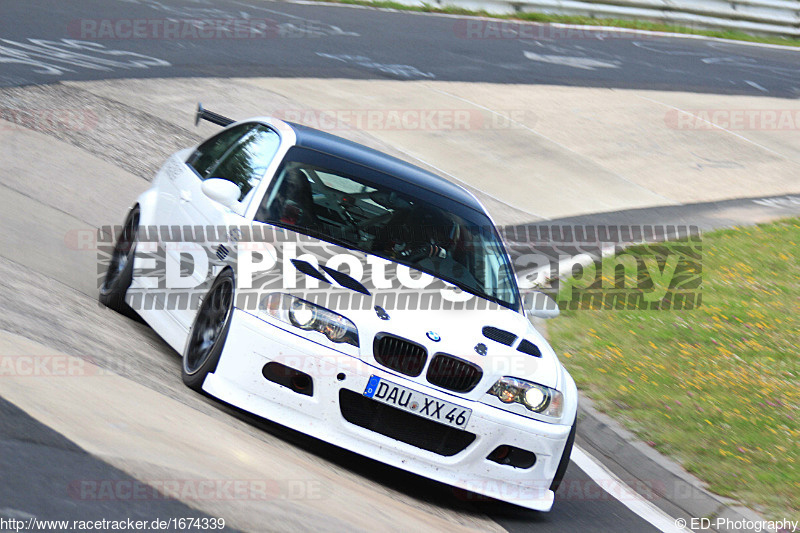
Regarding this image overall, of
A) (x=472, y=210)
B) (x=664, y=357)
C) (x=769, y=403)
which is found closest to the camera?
(x=472, y=210)

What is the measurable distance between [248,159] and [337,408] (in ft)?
7.58

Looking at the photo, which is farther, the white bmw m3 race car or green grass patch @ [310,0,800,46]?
green grass patch @ [310,0,800,46]

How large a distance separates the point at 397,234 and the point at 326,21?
1687 cm

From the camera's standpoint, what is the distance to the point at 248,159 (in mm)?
6805

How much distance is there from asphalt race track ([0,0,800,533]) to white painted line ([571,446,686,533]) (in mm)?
32

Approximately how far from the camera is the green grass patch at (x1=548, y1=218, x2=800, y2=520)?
7.05m

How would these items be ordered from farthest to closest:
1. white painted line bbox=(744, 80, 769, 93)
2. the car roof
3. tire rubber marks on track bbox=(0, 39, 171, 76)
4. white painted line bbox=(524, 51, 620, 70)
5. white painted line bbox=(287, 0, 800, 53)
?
white painted line bbox=(287, 0, 800, 53) < white painted line bbox=(744, 80, 769, 93) < white painted line bbox=(524, 51, 620, 70) < tire rubber marks on track bbox=(0, 39, 171, 76) < the car roof

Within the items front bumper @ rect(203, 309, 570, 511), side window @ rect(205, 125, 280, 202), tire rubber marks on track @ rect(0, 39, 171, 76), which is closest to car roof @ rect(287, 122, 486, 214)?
side window @ rect(205, 125, 280, 202)

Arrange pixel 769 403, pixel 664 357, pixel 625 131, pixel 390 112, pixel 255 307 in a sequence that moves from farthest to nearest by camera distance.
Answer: pixel 625 131 < pixel 390 112 < pixel 664 357 < pixel 769 403 < pixel 255 307

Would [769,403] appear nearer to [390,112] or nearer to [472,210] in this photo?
[472,210]

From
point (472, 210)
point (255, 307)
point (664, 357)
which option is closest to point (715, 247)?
point (664, 357)

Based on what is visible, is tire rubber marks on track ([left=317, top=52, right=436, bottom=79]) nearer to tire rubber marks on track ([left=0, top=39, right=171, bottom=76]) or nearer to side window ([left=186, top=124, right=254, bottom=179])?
tire rubber marks on track ([left=0, top=39, right=171, bottom=76])

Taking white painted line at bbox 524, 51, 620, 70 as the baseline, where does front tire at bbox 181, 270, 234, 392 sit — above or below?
above

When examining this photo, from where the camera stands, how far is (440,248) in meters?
6.39
